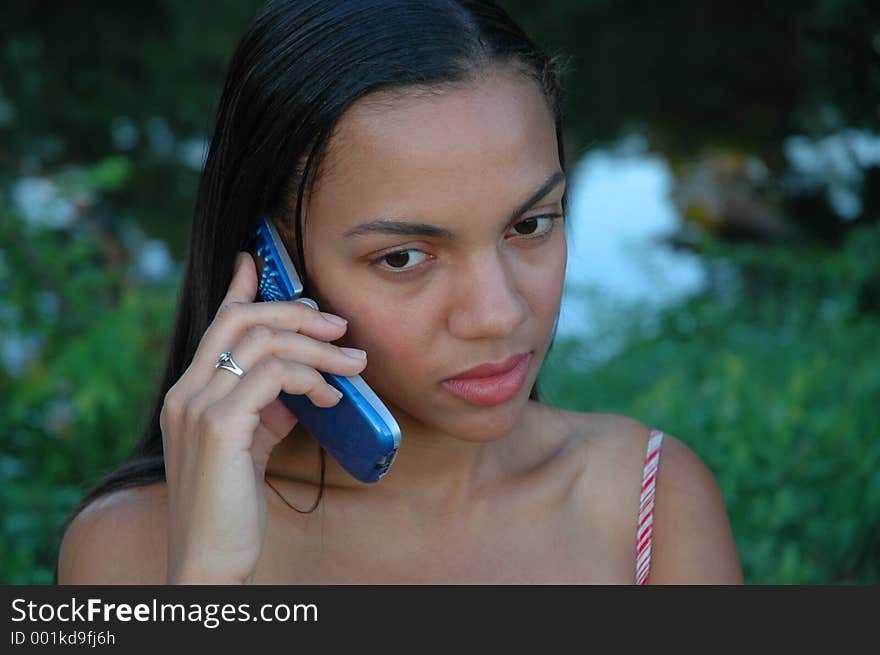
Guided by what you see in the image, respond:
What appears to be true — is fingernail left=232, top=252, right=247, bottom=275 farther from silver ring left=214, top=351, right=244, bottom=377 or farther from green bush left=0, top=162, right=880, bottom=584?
green bush left=0, top=162, right=880, bottom=584

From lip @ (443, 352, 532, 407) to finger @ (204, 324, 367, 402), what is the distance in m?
0.17

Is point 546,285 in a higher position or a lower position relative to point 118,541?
higher

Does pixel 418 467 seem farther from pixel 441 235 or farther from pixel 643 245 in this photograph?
pixel 643 245

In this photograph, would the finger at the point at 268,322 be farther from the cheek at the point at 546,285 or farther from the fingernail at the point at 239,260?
the cheek at the point at 546,285

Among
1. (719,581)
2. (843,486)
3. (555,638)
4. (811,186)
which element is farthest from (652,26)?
(555,638)

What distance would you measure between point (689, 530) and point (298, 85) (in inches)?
45.0

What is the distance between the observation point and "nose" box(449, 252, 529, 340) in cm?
161

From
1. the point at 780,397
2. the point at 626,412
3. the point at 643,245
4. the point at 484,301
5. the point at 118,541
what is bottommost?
the point at 118,541

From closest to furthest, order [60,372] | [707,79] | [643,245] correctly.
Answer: [60,372], [643,245], [707,79]

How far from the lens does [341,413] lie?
1.71m

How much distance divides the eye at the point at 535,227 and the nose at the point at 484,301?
10 centimetres

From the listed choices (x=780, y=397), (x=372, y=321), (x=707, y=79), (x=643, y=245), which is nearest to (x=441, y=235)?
(x=372, y=321)

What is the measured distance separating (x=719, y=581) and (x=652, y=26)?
15.1 ft

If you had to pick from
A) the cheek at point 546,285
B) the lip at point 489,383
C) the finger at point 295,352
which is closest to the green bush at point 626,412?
the finger at point 295,352
